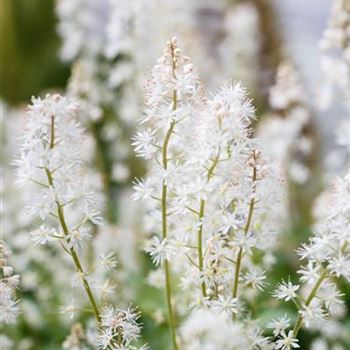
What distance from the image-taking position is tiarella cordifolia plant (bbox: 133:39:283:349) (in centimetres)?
93

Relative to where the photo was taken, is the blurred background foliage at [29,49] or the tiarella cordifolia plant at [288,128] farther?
the blurred background foliage at [29,49]

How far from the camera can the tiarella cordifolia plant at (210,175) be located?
93 centimetres

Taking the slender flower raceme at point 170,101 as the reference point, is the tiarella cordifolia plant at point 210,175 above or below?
below

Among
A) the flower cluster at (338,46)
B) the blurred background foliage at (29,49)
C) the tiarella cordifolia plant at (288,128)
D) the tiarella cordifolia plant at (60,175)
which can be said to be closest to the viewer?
the tiarella cordifolia plant at (60,175)

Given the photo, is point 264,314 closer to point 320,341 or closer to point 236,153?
point 320,341

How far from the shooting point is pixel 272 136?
187cm

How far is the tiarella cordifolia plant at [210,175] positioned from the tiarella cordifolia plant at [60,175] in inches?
3.4

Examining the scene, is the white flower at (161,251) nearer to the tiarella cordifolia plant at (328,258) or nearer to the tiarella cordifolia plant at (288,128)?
the tiarella cordifolia plant at (328,258)

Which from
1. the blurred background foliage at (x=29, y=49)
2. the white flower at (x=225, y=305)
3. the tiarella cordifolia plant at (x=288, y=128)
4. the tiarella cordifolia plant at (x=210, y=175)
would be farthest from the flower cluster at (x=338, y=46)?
the blurred background foliage at (x=29, y=49)

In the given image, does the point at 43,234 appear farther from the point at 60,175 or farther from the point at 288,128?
the point at 288,128

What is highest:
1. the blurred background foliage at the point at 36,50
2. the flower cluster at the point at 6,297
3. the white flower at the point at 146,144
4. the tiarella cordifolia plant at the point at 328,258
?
the blurred background foliage at the point at 36,50

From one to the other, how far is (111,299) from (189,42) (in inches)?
26.5

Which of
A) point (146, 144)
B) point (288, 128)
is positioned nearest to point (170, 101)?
point (146, 144)

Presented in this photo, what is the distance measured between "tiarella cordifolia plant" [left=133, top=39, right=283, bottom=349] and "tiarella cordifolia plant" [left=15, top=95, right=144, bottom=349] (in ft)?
0.28
